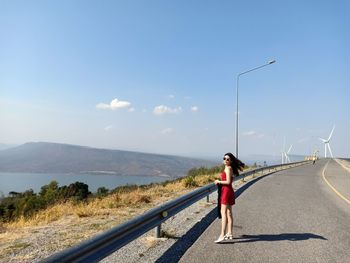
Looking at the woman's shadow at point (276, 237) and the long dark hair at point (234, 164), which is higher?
the long dark hair at point (234, 164)

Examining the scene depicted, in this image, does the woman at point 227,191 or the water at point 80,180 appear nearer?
the woman at point 227,191

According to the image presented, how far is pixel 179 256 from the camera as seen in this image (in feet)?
22.0

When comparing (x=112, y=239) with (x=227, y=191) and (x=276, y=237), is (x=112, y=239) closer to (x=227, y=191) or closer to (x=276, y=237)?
(x=227, y=191)

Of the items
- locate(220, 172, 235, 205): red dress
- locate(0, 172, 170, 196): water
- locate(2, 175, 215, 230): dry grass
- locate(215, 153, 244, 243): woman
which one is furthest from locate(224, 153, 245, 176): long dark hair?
locate(0, 172, 170, 196): water

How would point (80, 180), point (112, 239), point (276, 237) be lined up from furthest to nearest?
1. point (80, 180)
2. point (276, 237)
3. point (112, 239)

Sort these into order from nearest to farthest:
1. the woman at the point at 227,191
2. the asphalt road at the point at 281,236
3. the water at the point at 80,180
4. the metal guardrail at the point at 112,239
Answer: the metal guardrail at the point at 112,239, the asphalt road at the point at 281,236, the woman at the point at 227,191, the water at the point at 80,180

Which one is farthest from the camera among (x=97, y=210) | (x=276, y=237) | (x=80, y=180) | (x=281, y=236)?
(x=80, y=180)

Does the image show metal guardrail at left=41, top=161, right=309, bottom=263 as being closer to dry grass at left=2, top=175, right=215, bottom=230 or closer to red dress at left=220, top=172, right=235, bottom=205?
red dress at left=220, top=172, right=235, bottom=205

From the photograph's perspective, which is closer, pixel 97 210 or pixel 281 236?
pixel 281 236

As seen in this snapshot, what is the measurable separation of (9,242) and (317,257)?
5.60 meters

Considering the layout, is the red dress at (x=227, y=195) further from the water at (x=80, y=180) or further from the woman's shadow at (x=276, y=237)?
the water at (x=80, y=180)

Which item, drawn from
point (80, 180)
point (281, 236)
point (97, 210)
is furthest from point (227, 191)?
point (80, 180)

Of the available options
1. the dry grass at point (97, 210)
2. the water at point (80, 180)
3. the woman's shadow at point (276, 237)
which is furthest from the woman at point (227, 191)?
the water at point (80, 180)

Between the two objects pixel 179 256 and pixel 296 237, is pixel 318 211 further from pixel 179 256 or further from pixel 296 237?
pixel 179 256
